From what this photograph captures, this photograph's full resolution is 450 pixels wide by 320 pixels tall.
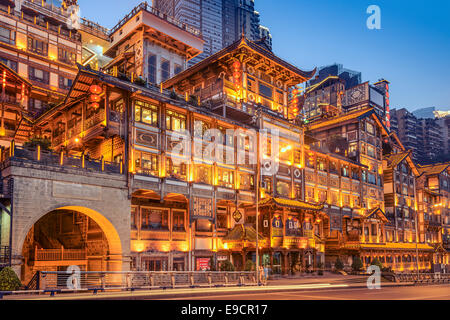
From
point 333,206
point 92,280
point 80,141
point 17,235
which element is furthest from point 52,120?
point 333,206

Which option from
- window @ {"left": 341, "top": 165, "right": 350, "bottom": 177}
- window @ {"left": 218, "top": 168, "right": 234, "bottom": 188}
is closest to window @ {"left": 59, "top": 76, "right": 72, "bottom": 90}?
window @ {"left": 218, "top": 168, "right": 234, "bottom": 188}

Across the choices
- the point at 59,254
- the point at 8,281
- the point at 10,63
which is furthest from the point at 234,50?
the point at 8,281

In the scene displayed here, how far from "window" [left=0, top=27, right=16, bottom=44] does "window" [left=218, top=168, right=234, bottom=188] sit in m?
28.6

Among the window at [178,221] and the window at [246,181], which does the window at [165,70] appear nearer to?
the window at [246,181]

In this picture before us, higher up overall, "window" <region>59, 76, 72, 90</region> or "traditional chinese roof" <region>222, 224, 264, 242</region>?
"window" <region>59, 76, 72, 90</region>

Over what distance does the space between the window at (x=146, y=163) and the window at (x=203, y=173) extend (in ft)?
14.7

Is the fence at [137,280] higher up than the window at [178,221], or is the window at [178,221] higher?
the window at [178,221]

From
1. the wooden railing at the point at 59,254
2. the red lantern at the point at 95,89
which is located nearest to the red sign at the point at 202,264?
the wooden railing at the point at 59,254

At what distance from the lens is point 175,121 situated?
130 feet

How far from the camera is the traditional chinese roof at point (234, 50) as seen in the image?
1890 inches

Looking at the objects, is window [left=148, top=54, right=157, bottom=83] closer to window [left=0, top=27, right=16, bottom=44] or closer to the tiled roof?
window [left=0, top=27, right=16, bottom=44]

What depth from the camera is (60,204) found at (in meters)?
29.8

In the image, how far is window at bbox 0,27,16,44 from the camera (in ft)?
162

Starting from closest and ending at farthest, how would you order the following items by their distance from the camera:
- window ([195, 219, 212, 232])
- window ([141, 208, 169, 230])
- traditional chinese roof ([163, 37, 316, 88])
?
window ([141, 208, 169, 230]) → window ([195, 219, 212, 232]) → traditional chinese roof ([163, 37, 316, 88])
